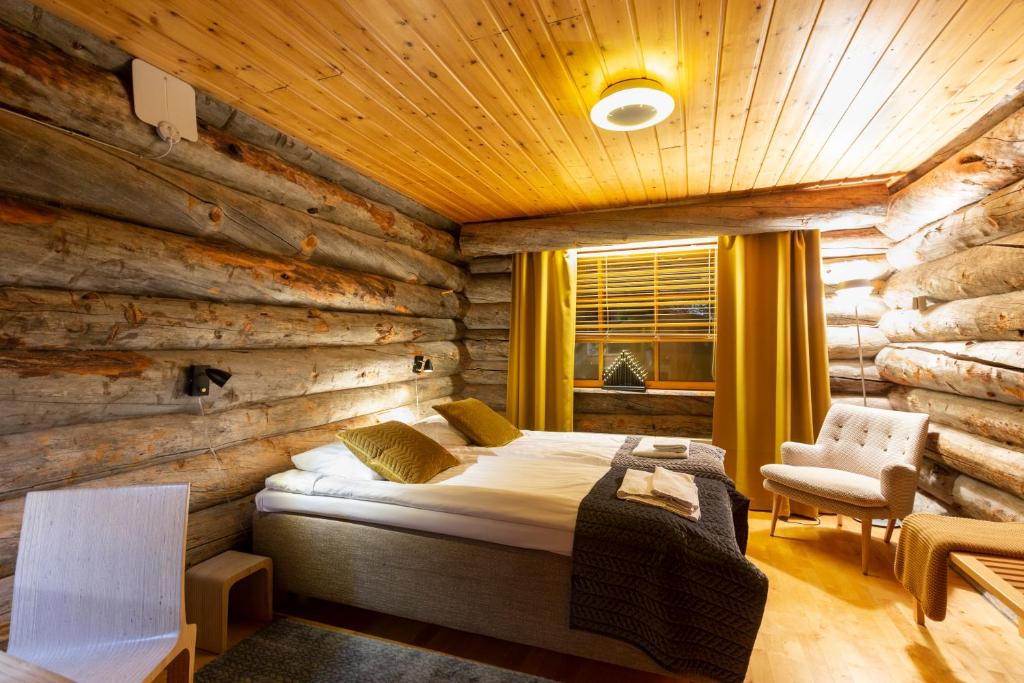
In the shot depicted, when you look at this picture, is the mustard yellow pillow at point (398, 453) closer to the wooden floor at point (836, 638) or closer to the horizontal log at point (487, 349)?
the wooden floor at point (836, 638)

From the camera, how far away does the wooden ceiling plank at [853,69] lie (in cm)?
186

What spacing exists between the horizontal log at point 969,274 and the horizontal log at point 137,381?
4002 millimetres

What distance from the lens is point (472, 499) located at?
2.33 metres

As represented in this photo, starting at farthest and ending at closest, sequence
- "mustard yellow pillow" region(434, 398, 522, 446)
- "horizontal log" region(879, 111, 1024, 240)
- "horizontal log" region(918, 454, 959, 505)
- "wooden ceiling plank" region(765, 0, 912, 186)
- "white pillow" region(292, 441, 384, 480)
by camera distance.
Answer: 1. "mustard yellow pillow" region(434, 398, 522, 446)
2. "horizontal log" region(918, 454, 959, 505)
3. "white pillow" region(292, 441, 384, 480)
4. "horizontal log" region(879, 111, 1024, 240)
5. "wooden ceiling plank" region(765, 0, 912, 186)

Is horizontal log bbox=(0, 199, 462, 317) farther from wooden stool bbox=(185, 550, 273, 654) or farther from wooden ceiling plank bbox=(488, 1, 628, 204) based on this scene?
wooden ceiling plank bbox=(488, 1, 628, 204)

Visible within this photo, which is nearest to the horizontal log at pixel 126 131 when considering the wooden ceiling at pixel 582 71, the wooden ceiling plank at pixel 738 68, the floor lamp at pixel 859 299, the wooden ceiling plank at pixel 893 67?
the wooden ceiling at pixel 582 71

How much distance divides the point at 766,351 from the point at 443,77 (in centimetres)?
341

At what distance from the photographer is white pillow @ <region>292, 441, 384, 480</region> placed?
8.82ft

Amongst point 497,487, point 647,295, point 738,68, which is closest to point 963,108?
point 738,68

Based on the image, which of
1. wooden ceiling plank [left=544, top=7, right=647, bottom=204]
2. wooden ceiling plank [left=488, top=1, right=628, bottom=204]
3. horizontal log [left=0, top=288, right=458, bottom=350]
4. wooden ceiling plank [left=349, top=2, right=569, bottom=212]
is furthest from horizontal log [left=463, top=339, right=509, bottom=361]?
wooden ceiling plank [left=488, top=1, right=628, bottom=204]

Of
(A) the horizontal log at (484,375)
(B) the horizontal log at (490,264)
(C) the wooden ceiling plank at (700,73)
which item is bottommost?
(A) the horizontal log at (484,375)

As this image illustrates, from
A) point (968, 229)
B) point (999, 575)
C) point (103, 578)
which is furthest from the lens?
point (968, 229)

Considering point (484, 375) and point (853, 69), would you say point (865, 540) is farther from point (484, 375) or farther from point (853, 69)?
point (484, 375)

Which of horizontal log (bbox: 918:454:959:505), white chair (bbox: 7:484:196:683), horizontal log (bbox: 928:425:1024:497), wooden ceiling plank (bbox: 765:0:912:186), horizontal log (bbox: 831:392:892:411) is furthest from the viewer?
horizontal log (bbox: 831:392:892:411)
